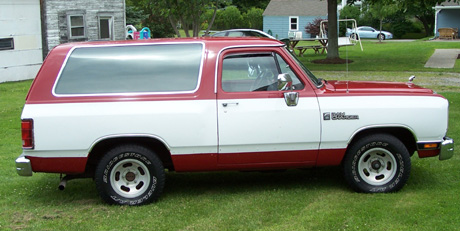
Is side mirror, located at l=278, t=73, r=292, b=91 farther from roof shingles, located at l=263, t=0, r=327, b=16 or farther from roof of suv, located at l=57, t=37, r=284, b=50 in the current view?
roof shingles, located at l=263, t=0, r=327, b=16

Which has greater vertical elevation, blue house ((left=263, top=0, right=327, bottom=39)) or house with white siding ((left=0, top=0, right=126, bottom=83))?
blue house ((left=263, top=0, right=327, bottom=39))

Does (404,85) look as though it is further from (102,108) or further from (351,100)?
(102,108)

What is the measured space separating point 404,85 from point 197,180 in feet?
9.02

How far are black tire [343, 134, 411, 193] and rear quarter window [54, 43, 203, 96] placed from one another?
1896 mm

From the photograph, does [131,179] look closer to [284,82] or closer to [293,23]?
[284,82]

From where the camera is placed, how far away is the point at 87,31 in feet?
78.6

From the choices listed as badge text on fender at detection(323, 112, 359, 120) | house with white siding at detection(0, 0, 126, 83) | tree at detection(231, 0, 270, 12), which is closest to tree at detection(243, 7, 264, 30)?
tree at detection(231, 0, 270, 12)

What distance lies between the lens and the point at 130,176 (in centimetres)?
623

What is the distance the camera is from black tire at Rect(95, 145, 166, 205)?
610 cm

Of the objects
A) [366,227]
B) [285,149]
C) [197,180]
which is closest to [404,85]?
[285,149]

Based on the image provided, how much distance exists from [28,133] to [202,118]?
1771 mm

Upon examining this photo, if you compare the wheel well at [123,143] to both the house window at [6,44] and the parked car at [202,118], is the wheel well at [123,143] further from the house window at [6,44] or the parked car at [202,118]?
the house window at [6,44]

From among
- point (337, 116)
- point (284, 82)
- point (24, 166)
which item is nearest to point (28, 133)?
point (24, 166)

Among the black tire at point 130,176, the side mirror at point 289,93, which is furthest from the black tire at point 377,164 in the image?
the black tire at point 130,176
